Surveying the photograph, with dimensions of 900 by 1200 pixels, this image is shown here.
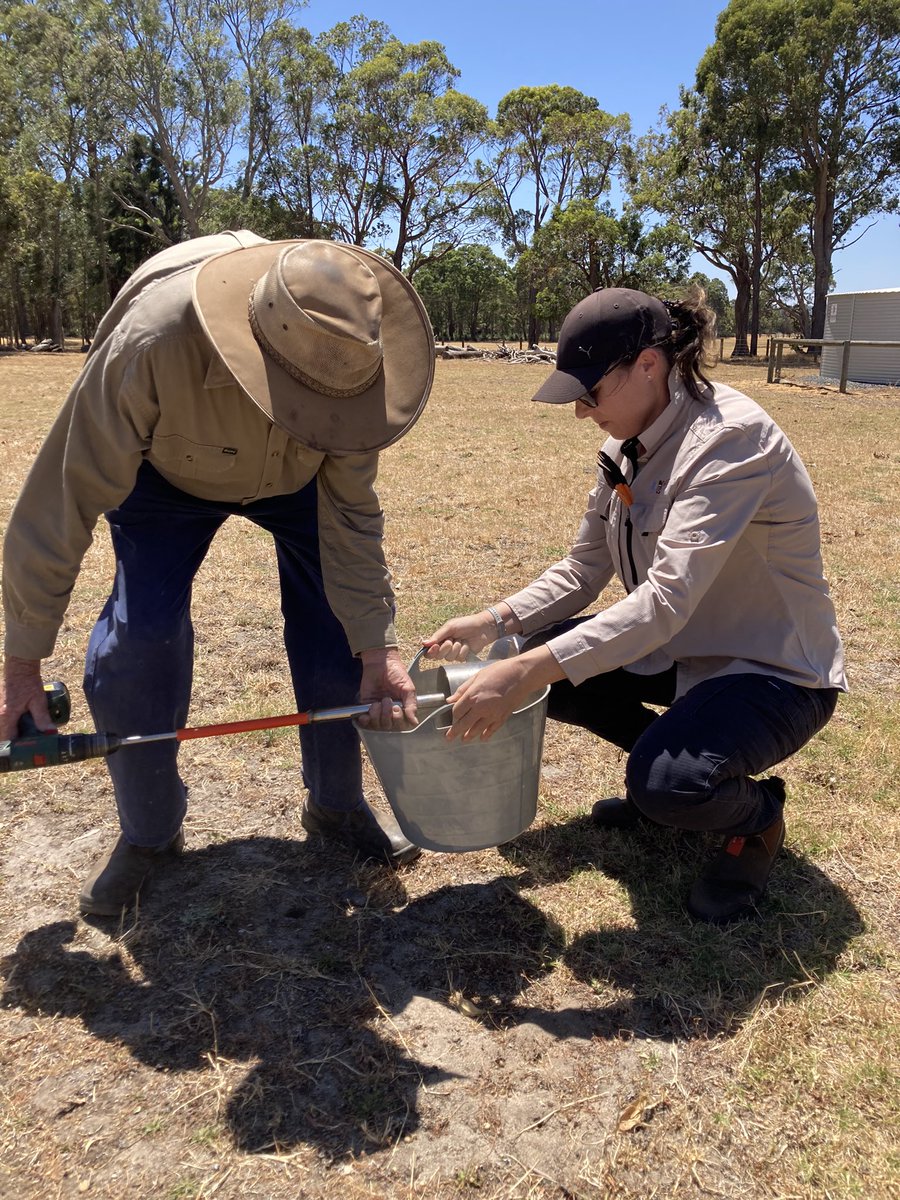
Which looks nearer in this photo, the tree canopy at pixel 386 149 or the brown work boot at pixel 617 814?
the brown work boot at pixel 617 814

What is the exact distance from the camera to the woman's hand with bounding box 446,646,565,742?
2229 millimetres

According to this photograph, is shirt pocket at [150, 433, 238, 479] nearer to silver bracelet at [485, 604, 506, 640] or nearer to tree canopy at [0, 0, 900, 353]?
silver bracelet at [485, 604, 506, 640]

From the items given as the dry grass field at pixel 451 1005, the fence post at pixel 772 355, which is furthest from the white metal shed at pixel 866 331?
the dry grass field at pixel 451 1005

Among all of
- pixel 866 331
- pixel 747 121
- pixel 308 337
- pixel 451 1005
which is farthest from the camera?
pixel 747 121

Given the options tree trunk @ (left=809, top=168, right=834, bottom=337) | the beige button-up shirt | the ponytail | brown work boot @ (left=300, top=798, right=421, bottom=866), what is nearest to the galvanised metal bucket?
brown work boot @ (left=300, top=798, right=421, bottom=866)

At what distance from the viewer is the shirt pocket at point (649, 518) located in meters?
2.63

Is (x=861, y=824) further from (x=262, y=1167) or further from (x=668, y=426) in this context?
(x=262, y=1167)

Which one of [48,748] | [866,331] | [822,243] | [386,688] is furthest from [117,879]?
[822,243]

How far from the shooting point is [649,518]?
267cm

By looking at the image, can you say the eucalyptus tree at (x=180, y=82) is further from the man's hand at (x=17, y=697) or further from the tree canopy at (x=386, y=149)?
the man's hand at (x=17, y=697)

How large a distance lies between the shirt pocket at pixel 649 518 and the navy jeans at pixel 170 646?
87 cm

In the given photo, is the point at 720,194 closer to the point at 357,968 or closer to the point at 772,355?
the point at 772,355

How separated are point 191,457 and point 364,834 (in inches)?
48.5

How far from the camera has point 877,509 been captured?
24.3 ft
